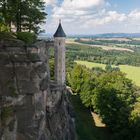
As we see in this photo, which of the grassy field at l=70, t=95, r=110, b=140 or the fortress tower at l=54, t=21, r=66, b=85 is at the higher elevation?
the fortress tower at l=54, t=21, r=66, b=85

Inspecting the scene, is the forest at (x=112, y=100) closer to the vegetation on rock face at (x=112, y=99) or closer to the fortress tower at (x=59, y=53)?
the vegetation on rock face at (x=112, y=99)

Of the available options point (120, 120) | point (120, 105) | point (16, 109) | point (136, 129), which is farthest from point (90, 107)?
point (16, 109)

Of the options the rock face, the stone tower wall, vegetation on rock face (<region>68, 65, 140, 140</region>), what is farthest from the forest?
the rock face

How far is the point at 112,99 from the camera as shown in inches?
2295

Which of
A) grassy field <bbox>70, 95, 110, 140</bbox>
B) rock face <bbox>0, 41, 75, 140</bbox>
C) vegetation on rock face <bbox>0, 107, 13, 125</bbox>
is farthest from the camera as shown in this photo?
grassy field <bbox>70, 95, 110, 140</bbox>

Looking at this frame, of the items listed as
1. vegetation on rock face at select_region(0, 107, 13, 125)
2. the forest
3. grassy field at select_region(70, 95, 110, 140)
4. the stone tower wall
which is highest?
the stone tower wall

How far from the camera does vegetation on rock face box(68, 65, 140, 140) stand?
48900 millimetres

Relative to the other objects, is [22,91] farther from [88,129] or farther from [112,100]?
[112,100]

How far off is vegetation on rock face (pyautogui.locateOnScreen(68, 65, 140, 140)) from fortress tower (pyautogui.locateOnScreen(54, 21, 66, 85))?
13305mm

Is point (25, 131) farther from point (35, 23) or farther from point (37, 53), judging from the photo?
point (35, 23)

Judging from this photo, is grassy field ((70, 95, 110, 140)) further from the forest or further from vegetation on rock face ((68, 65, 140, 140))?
vegetation on rock face ((68, 65, 140, 140))

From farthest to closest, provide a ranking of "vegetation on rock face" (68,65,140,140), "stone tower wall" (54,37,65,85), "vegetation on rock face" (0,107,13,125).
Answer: "vegetation on rock face" (68,65,140,140) → "stone tower wall" (54,37,65,85) → "vegetation on rock face" (0,107,13,125)

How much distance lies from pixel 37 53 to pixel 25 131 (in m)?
7.97

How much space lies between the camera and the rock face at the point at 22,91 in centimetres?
2830
